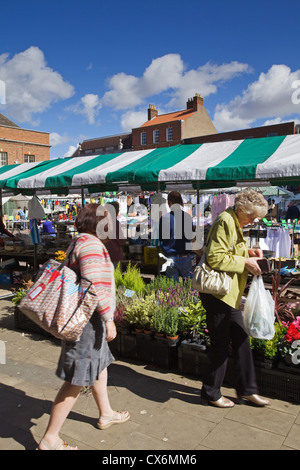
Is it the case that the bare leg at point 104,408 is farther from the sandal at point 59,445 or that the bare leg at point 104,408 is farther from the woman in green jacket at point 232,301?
the woman in green jacket at point 232,301

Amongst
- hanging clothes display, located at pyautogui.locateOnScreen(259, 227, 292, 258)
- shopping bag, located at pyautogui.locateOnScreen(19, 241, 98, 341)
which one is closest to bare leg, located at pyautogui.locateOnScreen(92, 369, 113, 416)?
shopping bag, located at pyautogui.locateOnScreen(19, 241, 98, 341)

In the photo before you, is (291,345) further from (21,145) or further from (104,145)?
(104,145)

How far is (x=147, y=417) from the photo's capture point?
2953 millimetres

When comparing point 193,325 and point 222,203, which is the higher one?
point 222,203

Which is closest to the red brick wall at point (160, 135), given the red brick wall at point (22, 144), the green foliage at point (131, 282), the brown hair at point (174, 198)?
the red brick wall at point (22, 144)

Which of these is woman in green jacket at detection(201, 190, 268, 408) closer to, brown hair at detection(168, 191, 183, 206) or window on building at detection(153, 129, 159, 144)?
brown hair at detection(168, 191, 183, 206)

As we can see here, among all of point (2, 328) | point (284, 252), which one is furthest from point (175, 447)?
point (284, 252)

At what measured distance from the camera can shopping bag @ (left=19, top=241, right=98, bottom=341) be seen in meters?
2.25

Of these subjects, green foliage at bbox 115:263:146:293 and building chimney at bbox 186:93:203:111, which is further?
building chimney at bbox 186:93:203:111

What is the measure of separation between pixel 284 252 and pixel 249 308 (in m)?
5.95

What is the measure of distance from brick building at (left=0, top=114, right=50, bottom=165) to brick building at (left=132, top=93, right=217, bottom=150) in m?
16.0

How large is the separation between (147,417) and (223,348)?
85 cm

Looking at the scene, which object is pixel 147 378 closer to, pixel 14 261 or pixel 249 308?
pixel 249 308

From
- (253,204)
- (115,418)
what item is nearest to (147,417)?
(115,418)
